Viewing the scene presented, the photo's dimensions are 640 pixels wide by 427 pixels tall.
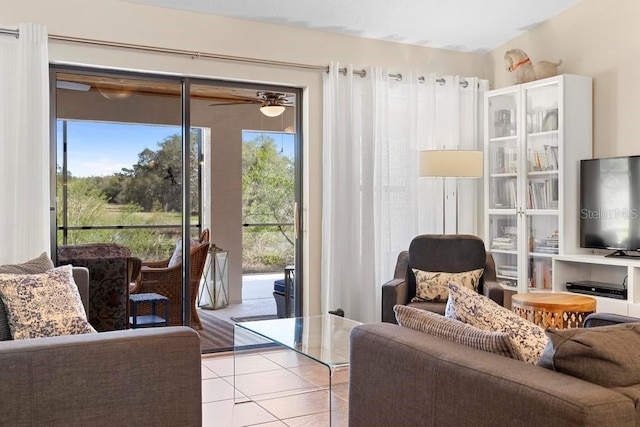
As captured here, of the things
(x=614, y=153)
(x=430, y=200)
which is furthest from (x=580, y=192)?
(x=430, y=200)

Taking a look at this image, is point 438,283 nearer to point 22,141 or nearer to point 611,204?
point 611,204

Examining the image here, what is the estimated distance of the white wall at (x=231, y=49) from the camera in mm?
4422

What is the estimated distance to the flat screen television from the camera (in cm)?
486

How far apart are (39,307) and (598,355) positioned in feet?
7.57

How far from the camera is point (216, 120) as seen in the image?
5082 mm

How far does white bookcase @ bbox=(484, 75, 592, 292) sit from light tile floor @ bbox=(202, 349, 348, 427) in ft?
7.05

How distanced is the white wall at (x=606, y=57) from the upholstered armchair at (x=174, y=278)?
3246 millimetres

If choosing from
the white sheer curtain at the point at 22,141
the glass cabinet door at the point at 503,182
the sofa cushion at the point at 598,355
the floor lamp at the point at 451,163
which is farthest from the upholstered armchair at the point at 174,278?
the sofa cushion at the point at 598,355

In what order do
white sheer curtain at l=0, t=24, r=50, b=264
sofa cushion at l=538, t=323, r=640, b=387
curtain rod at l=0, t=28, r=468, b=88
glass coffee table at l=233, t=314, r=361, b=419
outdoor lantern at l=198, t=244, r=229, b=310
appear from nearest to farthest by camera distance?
sofa cushion at l=538, t=323, r=640, b=387
glass coffee table at l=233, t=314, r=361, b=419
white sheer curtain at l=0, t=24, r=50, b=264
curtain rod at l=0, t=28, r=468, b=88
outdoor lantern at l=198, t=244, r=229, b=310

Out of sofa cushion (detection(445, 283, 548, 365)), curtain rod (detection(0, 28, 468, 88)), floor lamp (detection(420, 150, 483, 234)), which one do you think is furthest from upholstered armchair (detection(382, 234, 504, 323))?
sofa cushion (detection(445, 283, 548, 365))

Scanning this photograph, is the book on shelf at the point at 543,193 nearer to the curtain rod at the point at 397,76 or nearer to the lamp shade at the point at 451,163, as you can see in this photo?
the lamp shade at the point at 451,163

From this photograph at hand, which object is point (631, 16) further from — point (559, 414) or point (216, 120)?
point (559, 414)

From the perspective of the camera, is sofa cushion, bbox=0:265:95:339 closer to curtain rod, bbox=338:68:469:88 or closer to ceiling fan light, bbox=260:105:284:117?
ceiling fan light, bbox=260:105:284:117

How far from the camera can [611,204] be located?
4996 mm
